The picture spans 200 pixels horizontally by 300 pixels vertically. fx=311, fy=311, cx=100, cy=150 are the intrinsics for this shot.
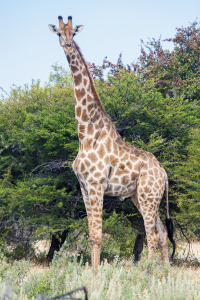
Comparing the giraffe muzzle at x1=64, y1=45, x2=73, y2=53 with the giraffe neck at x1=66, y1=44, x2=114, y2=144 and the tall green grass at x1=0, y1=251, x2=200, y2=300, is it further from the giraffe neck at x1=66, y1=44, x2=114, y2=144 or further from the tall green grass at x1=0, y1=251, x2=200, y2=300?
the tall green grass at x1=0, y1=251, x2=200, y2=300

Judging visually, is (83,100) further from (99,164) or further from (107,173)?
(107,173)

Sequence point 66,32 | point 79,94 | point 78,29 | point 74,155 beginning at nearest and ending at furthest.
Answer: point 66,32, point 78,29, point 79,94, point 74,155

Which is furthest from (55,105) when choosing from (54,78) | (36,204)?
(54,78)

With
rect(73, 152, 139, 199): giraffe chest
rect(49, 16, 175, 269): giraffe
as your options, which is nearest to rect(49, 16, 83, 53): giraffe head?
rect(49, 16, 175, 269): giraffe

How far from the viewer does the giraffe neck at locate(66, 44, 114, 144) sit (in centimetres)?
643

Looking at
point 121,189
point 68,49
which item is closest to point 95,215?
point 121,189

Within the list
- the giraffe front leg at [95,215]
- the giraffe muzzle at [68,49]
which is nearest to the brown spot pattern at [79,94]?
the giraffe muzzle at [68,49]

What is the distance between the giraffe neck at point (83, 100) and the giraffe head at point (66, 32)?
0.75 feet

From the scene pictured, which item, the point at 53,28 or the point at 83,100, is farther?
the point at 83,100

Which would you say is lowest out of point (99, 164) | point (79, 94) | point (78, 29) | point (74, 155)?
point (99, 164)

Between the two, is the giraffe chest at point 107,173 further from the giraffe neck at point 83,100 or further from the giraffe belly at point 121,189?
the giraffe neck at point 83,100

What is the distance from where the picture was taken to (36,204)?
31.7 feet

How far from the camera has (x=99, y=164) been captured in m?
6.18

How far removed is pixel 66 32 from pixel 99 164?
8.79ft
